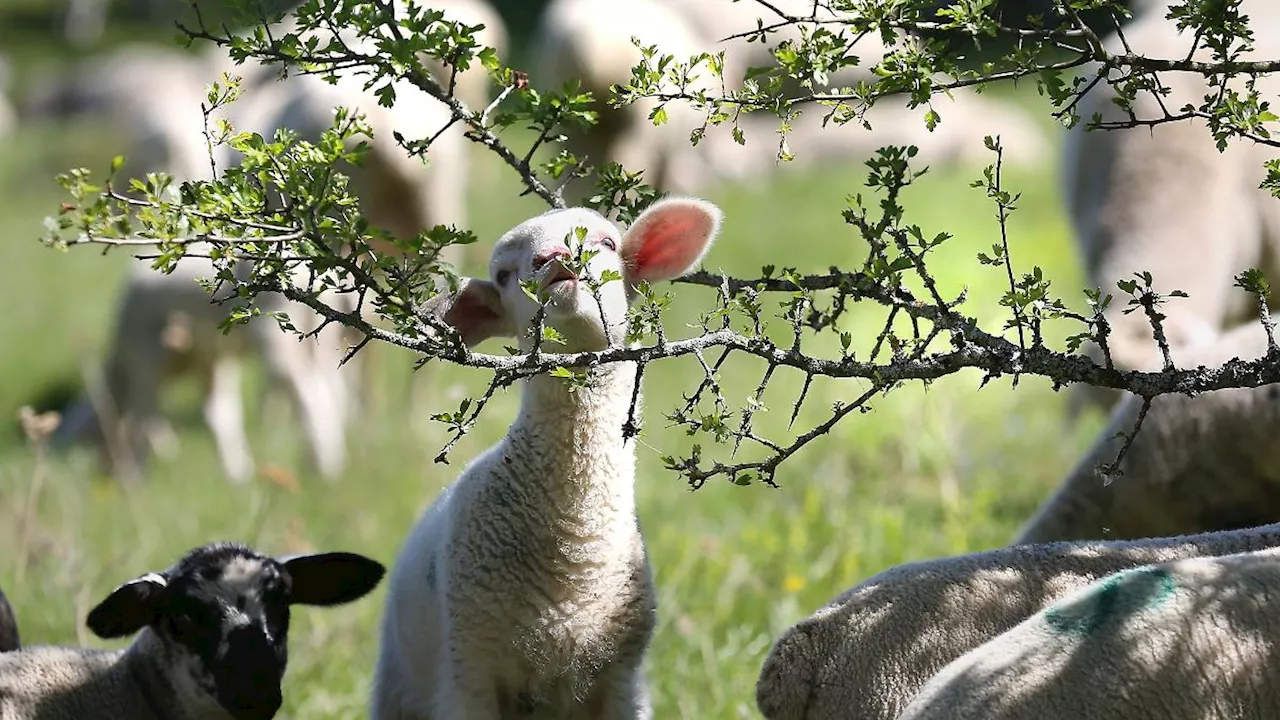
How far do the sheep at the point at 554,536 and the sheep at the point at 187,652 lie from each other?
1.33 ft

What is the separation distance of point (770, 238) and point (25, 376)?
6.25m

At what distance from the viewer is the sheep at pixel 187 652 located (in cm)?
419

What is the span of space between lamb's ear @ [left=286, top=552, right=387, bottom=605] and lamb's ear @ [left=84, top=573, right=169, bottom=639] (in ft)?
1.12

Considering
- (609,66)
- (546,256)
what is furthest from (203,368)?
(546,256)

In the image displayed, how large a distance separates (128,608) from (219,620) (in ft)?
0.80

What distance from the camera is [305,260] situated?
318 cm

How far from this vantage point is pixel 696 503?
25.7ft

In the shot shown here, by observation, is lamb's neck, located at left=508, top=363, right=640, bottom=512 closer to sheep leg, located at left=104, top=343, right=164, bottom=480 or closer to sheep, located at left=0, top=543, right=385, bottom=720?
sheep, located at left=0, top=543, right=385, bottom=720

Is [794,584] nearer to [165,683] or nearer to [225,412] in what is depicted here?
[165,683]

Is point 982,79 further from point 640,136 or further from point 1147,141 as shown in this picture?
point 640,136

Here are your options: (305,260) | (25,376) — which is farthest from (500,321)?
(25,376)

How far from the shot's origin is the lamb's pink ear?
13.5ft

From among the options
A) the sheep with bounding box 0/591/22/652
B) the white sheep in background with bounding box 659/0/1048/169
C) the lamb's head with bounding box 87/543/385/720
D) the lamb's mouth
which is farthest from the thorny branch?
the white sheep in background with bounding box 659/0/1048/169

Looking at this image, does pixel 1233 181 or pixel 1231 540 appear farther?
pixel 1233 181
